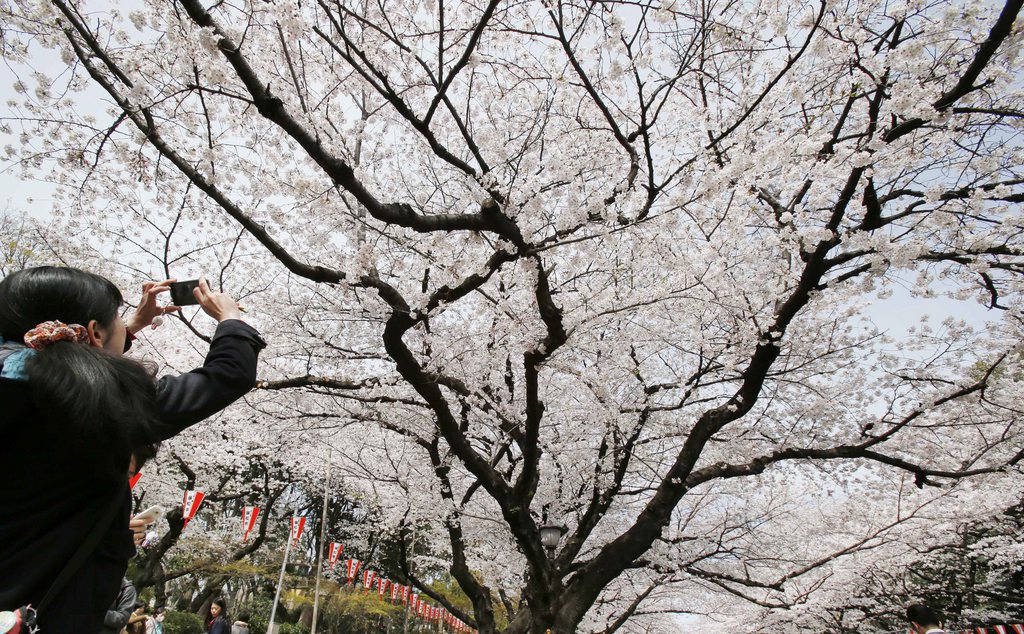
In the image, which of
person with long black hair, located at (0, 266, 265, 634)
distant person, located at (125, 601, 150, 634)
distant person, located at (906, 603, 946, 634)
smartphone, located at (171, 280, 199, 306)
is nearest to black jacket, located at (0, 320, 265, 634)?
person with long black hair, located at (0, 266, 265, 634)

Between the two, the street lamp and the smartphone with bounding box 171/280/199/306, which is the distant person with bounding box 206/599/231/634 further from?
the smartphone with bounding box 171/280/199/306

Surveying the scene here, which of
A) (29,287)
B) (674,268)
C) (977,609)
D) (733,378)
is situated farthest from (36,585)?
(977,609)

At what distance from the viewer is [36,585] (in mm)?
959

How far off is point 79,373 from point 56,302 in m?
0.24

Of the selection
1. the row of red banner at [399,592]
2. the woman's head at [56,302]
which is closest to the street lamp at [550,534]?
the woman's head at [56,302]

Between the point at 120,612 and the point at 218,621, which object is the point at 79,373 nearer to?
the point at 120,612

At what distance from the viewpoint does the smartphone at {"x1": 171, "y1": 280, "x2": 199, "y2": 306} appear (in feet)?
5.11

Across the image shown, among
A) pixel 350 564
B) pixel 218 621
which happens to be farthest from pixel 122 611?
pixel 350 564

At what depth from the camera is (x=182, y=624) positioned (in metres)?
14.8

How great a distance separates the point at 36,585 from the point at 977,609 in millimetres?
Answer: 15155

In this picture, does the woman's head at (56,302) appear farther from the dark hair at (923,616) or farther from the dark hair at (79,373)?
the dark hair at (923,616)

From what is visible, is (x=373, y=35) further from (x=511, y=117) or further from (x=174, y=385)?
(x=174, y=385)

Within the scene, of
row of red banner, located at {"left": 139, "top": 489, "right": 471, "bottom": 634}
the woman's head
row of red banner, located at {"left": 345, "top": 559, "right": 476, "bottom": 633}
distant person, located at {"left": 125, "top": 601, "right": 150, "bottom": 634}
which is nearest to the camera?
the woman's head

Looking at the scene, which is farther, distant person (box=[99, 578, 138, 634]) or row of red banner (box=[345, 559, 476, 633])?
row of red banner (box=[345, 559, 476, 633])
